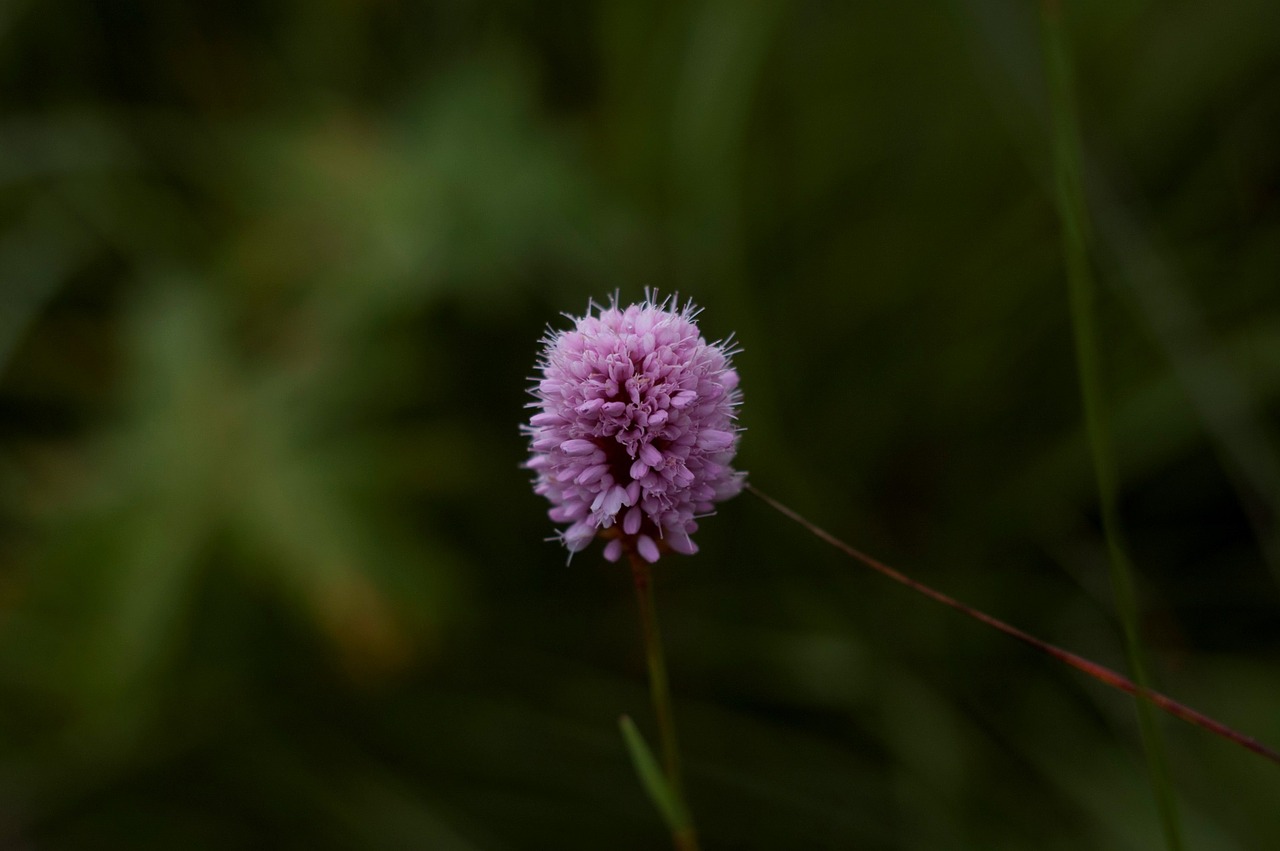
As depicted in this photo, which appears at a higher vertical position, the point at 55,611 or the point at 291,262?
the point at 291,262

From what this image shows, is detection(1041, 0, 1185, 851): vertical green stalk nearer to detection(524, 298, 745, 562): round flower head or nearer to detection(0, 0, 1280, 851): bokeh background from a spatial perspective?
detection(524, 298, 745, 562): round flower head

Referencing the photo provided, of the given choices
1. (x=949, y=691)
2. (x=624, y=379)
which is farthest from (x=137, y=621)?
(x=949, y=691)

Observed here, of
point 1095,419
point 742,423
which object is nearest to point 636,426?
point 1095,419

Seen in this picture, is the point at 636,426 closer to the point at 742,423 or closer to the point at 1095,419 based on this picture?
the point at 1095,419

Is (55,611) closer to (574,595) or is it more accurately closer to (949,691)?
(574,595)

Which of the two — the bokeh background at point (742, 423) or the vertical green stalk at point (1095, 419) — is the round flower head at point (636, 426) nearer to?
the vertical green stalk at point (1095, 419)

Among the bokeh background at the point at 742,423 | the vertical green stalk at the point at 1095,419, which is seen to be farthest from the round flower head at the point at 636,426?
the bokeh background at the point at 742,423
